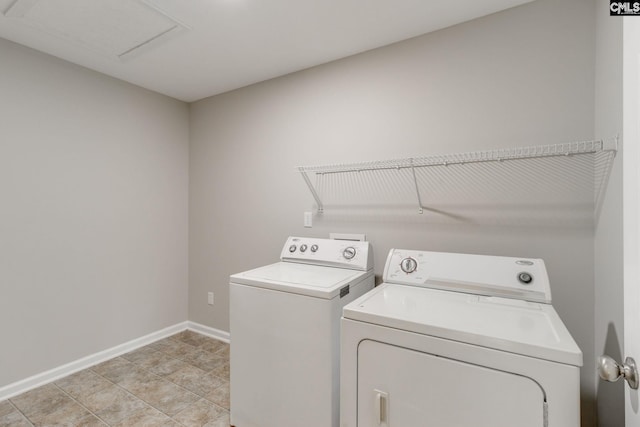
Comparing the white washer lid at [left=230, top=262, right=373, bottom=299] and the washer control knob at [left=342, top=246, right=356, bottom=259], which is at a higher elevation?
the washer control knob at [left=342, top=246, right=356, bottom=259]

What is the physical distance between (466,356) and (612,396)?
2.32 ft

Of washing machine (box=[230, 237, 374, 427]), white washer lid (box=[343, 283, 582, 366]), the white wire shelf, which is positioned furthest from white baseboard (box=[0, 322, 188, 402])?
white washer lid (box=[343, 283, 582, 366])

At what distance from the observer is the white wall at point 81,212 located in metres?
2.05

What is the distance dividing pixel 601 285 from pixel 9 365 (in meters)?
3.43

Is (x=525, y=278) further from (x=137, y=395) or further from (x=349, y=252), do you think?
(x=137, y=395)

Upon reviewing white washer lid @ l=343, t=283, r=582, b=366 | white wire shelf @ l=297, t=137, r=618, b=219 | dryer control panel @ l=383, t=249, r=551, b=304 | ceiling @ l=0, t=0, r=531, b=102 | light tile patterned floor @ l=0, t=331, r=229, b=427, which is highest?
ceiling @ l=0, t=0, r=531, b=102

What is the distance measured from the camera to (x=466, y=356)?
3.49 feet

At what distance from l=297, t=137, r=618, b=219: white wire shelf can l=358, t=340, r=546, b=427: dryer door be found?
996 mm

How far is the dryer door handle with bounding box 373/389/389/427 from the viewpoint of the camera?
1.21m

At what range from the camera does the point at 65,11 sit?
1.72m

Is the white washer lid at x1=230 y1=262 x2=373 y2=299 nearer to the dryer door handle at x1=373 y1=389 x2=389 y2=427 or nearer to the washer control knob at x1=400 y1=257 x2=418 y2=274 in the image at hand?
the washer control knob at x1=400 y1=257 x2=418 y2=274

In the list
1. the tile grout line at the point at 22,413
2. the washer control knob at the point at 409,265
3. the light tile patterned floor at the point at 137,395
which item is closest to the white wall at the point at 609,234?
the washer control knob at the point at 409,265

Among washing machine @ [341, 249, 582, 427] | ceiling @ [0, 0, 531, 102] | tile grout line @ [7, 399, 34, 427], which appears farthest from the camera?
tile grout line @ [7, 399, 34, 427]

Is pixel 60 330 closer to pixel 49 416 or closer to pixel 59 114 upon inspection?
pixel 49 416
